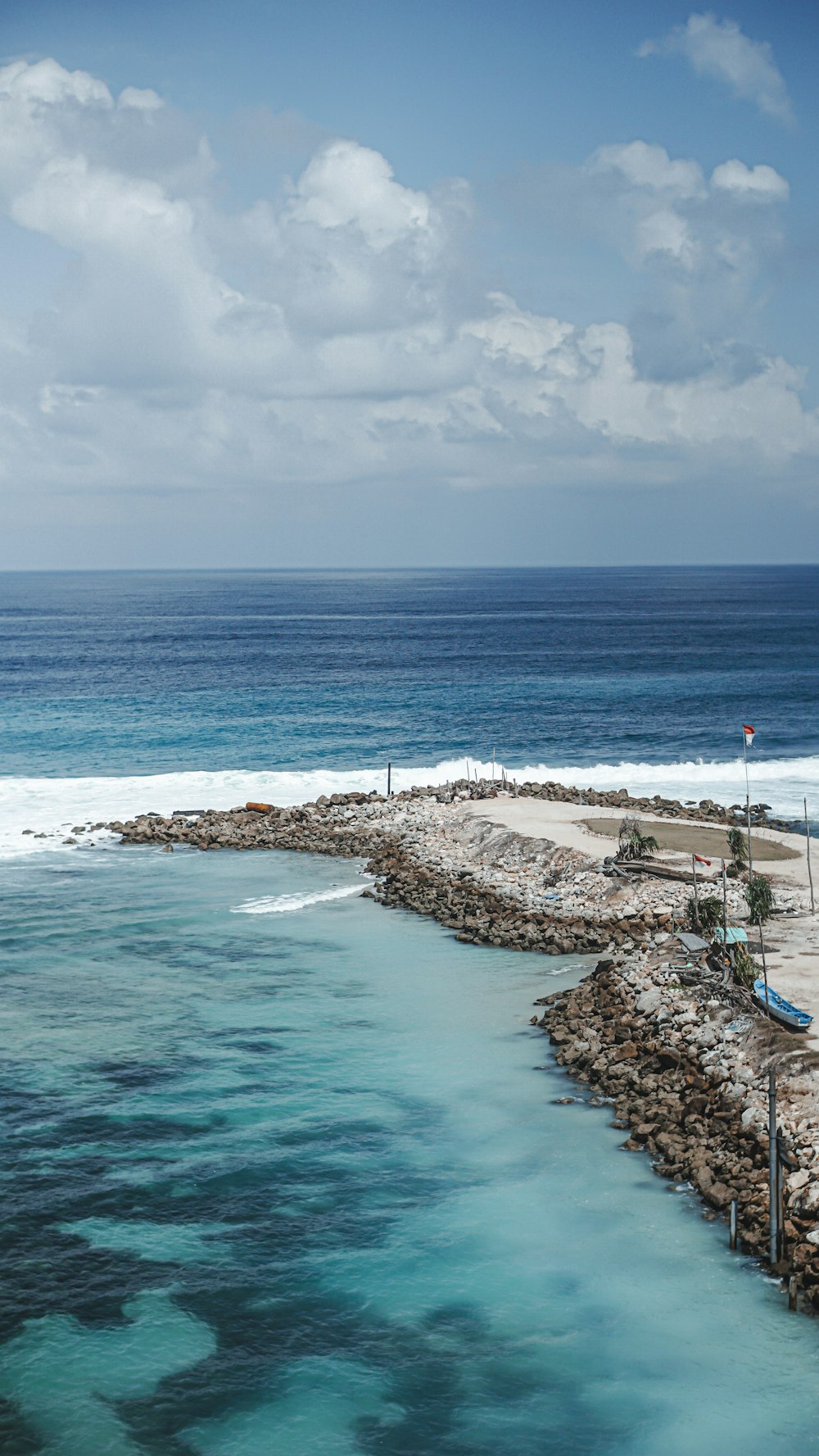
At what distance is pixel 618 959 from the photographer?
2723 cm

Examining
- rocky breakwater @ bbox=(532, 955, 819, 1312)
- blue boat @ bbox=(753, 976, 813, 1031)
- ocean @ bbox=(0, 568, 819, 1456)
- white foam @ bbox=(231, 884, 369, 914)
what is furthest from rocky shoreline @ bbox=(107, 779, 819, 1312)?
white foam @ bbox=(231, 884, 369, 914)

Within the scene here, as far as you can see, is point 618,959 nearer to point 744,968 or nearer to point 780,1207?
point 744,968

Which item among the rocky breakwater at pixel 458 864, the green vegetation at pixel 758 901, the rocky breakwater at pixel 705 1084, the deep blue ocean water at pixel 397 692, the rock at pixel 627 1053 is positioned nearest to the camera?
the rocky breakwater at pixel 705 1084

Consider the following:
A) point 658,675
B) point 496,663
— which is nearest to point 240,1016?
point 658,675

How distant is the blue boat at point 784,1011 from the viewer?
20.3 meters

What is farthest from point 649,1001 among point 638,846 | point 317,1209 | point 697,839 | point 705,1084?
point 697,839

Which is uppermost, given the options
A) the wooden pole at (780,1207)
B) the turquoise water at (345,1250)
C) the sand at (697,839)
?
the sand at (697,839)

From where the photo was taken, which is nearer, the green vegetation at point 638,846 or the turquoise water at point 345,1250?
the turquoise water at point 345,1250

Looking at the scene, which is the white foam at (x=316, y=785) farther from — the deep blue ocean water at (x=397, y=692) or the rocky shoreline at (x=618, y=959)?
the rocky shoreline at (x=618, y=959)

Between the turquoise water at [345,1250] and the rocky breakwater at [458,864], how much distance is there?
13.0 feet

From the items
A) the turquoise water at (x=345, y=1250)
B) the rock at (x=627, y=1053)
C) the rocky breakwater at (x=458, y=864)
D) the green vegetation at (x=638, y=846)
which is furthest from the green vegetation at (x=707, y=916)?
the green vegetation at (x=638, y=846)

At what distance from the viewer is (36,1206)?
56.9 ft

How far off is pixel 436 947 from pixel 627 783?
25524 mm

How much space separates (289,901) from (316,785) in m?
18.3
